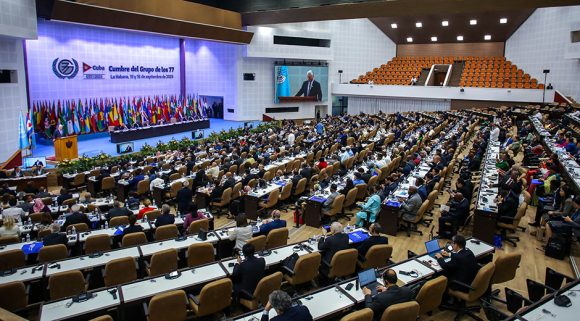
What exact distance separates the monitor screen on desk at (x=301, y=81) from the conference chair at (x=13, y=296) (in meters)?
28.7

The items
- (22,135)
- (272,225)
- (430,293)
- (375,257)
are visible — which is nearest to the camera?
(430,293)

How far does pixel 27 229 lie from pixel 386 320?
8.04 m

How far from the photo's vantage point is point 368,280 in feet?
20.4

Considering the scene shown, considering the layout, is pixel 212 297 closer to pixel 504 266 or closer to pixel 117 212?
pixel 504 266

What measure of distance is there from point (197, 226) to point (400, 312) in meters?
5.19

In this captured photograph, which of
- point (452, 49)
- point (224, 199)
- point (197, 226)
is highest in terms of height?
point (452, 49)

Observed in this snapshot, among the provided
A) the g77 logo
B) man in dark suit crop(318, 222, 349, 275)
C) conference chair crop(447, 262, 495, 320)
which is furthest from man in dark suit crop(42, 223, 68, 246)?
the g77 logo

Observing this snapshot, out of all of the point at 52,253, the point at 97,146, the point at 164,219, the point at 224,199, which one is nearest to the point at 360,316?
the point at 164,219

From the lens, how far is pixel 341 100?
1534 inches

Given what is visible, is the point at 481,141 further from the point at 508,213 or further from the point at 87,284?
the point at 87,284

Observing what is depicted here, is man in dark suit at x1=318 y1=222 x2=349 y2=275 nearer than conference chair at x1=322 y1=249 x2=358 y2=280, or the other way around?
conference chair at x1=322 y1=249 x2=358 y2=280

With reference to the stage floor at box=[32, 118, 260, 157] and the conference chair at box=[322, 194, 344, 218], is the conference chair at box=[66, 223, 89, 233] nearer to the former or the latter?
the conference chair at box=[322, 194, 344, 218]

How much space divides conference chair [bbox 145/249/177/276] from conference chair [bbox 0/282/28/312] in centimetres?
184

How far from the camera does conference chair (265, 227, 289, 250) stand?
8.41 m
